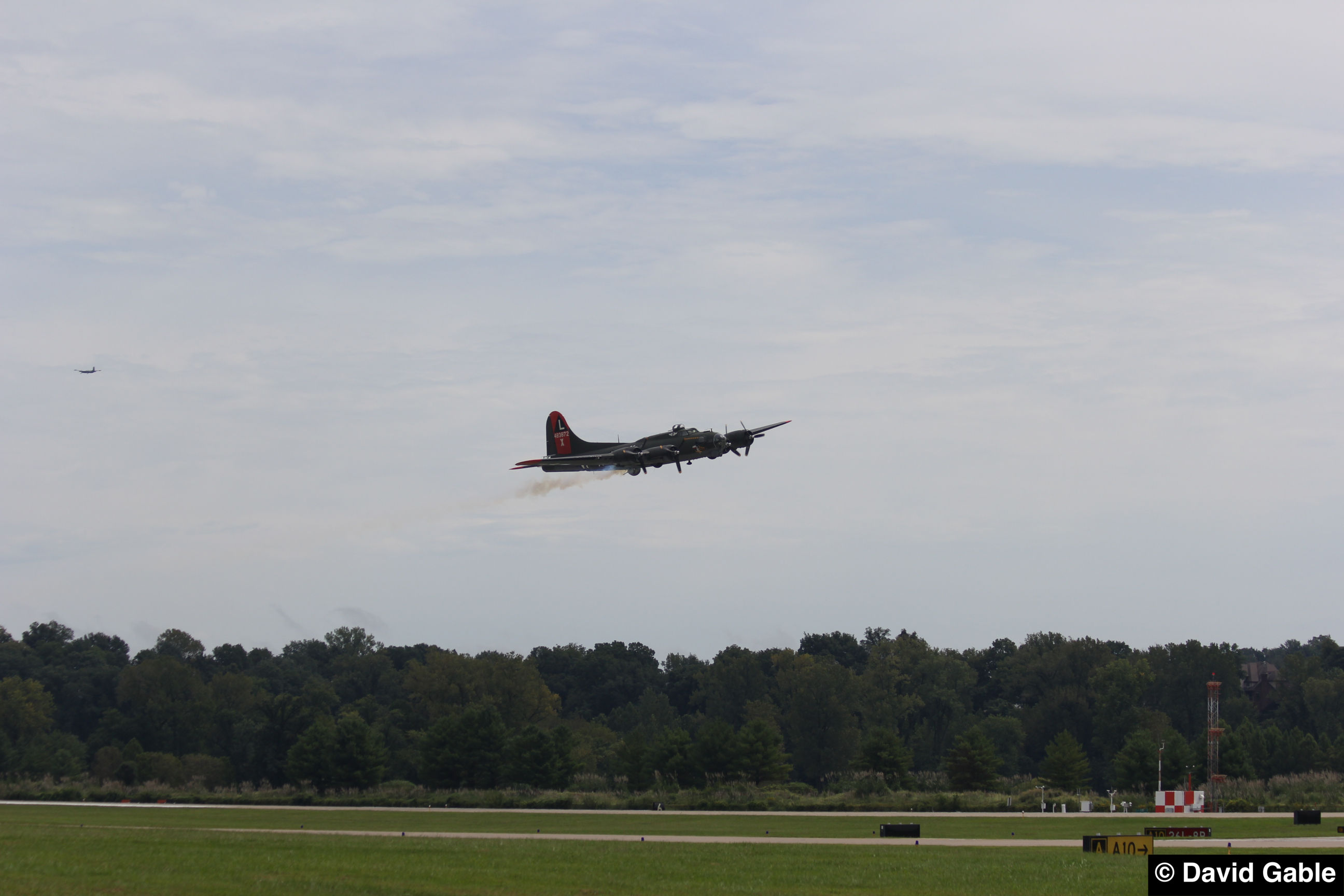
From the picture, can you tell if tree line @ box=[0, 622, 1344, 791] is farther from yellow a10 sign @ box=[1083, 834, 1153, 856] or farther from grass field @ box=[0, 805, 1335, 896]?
yellow a10 sign @ box=[1083, 834, 1153, 856]

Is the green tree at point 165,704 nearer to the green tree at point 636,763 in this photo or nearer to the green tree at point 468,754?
the green tree at point 468,754

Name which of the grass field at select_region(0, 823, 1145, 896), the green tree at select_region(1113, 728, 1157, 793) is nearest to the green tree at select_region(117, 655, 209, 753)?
the green tree at select_region(1113, 728, 1157, 793)

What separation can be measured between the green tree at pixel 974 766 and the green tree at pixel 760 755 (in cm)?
1299

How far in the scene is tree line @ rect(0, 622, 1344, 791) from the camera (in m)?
104

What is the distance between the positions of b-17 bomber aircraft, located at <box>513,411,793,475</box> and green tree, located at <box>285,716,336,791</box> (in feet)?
164

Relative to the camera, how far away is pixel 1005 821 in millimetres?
69000

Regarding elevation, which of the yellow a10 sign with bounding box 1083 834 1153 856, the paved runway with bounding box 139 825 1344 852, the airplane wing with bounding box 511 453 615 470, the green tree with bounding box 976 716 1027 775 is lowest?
the green tree with bounding box 976 716 1027 775

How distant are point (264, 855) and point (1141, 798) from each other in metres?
61.6

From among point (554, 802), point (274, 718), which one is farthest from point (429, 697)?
point (554, 802)

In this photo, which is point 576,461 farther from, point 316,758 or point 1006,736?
point 1006,736

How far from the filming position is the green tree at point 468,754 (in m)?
109

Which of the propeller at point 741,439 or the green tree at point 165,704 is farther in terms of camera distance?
the green tree at point 165,704

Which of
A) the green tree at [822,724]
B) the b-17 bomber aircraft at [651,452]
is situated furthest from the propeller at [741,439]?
the green tree at [822,724]

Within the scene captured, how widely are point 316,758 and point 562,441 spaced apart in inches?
1984
